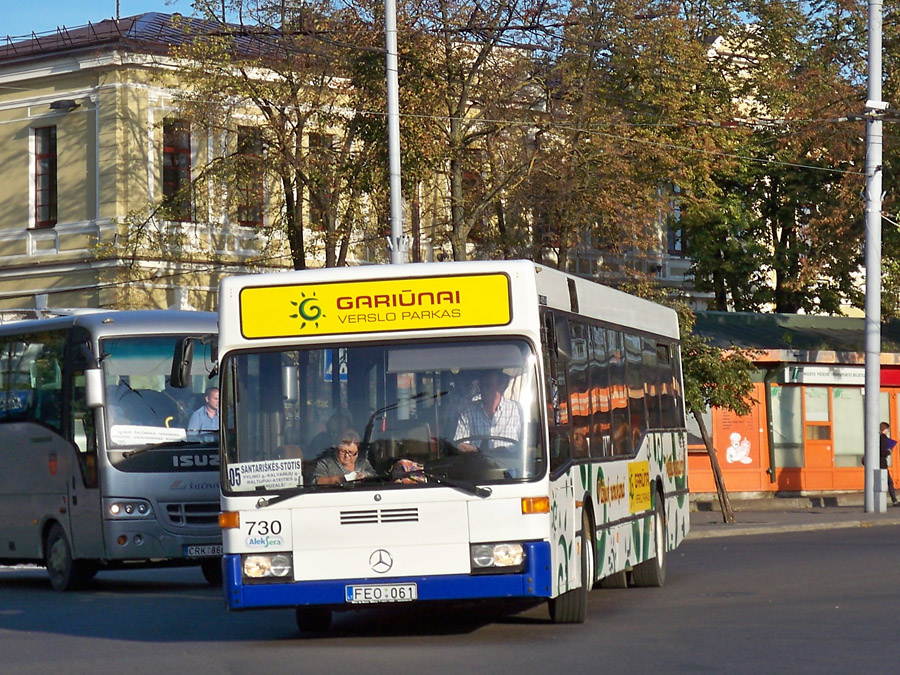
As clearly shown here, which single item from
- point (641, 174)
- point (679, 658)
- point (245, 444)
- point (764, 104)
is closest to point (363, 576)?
point (245, 444)

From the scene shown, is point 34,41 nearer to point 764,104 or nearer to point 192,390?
point 764,104

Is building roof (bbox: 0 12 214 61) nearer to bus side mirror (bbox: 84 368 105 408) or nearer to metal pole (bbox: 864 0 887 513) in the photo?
metal pole (bbox: 864 0 887 513)

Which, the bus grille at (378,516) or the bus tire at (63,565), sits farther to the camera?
the bus tire at (63,565)

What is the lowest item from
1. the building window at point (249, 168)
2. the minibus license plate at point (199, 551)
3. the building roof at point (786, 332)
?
the minibus license plate at point (199, 551)

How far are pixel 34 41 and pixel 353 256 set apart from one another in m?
8.45

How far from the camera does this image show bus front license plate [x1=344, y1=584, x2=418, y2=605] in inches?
444

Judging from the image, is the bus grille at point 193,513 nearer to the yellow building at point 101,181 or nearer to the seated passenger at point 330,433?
the seated passenger at point 330,433

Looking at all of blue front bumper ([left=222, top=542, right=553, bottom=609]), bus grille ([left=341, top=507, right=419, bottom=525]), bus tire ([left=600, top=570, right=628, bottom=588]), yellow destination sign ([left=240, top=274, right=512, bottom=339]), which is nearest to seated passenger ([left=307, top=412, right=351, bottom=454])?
bus grille ([left=341, top=507, right=419, bottom=525])

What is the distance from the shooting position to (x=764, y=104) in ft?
129

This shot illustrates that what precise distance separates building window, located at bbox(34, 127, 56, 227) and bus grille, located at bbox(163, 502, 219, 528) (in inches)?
792

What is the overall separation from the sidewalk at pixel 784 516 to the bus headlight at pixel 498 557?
570 inches

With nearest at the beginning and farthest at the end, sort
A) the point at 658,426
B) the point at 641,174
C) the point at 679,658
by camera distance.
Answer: the point at 679,658
the point at 658,426
the point at 641,174

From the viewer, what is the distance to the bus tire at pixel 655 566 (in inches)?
629

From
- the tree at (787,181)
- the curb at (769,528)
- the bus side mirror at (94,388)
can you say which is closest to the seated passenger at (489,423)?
the bus side mirror at (94,388)
